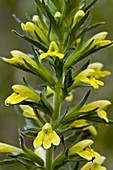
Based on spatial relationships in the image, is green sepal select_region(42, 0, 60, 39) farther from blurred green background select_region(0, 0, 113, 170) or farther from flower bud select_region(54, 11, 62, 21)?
blurred green background select_region(0, 0, 113, 170)

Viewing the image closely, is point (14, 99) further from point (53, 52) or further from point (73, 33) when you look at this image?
point (73, 33)

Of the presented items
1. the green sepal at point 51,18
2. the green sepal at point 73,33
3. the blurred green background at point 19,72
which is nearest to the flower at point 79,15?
the green sepal at point 73,33

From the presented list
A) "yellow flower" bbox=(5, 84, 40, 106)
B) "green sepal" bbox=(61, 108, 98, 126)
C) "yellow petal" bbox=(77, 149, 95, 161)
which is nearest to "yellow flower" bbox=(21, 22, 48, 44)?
"yellow flower" bbox=(5, 84, 40, 106)

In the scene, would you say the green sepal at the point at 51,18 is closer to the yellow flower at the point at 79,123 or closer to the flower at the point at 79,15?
the flower at the point at 79,15

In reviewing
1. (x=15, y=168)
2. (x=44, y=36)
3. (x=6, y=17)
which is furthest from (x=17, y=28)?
(x=44, y=36)

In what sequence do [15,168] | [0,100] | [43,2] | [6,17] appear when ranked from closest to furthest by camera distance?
[43,2] → [15,168] → [0,100] → [6,17]

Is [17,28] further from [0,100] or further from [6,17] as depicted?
[0,100]

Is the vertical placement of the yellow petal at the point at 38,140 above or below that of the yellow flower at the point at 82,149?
above
